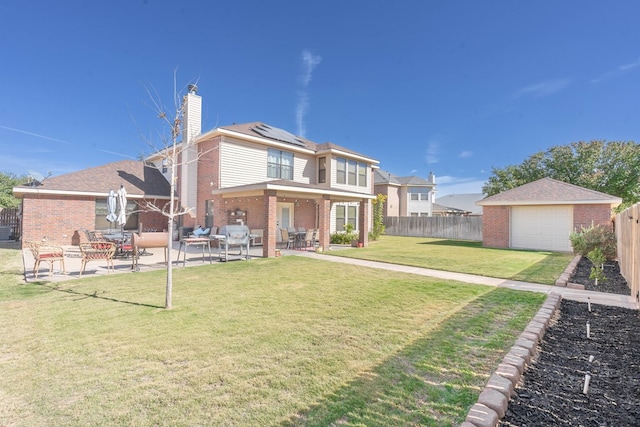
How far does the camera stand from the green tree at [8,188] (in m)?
27.7

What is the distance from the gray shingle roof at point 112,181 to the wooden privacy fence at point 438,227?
20.4 m

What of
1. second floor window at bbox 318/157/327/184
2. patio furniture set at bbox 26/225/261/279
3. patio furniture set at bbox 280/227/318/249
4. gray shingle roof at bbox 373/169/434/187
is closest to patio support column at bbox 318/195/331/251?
patio furniture set at bbox 280/227/318/249

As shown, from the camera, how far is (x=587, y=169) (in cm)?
2791

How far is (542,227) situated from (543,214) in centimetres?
75

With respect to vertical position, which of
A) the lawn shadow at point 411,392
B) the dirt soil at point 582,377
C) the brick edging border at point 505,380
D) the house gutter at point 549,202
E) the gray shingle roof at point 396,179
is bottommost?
the dirt soil at point 582,377

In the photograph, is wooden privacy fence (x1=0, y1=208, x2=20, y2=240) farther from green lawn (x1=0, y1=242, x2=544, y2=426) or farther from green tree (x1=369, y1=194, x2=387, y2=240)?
green tree (x1=369, y1=194, x2=387, y2=240)

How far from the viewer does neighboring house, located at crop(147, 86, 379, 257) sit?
47.9ft

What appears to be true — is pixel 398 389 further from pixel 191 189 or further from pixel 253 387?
pixel 191 189

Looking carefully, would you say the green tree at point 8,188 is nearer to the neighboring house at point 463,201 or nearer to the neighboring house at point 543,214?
the neighboring house at point 543,214

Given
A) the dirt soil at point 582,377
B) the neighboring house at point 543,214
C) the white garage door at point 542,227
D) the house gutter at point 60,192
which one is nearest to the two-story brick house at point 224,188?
the house gutter at point 60,192

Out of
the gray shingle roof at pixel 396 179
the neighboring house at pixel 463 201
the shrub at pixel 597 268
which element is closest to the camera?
the shrub at pixel 597 268

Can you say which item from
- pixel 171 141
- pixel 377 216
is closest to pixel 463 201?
pixel 377 216

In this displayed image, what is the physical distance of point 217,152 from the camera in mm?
15430

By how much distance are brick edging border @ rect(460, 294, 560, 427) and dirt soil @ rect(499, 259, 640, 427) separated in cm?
8
